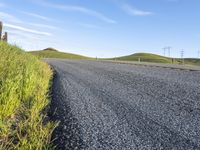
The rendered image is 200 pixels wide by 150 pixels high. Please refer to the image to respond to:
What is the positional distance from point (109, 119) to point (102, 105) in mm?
1687

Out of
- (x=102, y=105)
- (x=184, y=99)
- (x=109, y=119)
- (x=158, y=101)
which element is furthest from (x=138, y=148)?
(x=184, y=99)

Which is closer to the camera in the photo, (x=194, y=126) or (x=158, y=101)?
(x=194, y=126)

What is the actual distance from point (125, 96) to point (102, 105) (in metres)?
1.85

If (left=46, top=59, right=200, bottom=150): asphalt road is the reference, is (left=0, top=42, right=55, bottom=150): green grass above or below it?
above

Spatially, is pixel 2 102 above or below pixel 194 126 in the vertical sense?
above

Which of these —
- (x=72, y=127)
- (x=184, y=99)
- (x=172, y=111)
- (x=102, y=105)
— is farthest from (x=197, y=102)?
(x=72, y=127)

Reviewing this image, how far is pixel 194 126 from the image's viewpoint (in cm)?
690

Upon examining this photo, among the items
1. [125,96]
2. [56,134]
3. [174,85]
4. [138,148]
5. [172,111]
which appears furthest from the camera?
[174,85]

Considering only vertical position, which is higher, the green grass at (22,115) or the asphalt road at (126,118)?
the green grass at (22,115)

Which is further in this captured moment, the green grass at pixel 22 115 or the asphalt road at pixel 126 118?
the asphalt road at pixel 126 118

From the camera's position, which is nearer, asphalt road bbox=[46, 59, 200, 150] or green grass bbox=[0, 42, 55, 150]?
green grass bbox=[0, 42, 55, 150]

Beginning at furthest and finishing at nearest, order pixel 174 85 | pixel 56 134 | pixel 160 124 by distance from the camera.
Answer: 1. pixel 174 85
2. pixel 160 124
3. pixel 56 134

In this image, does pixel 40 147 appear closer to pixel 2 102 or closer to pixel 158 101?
pixel 2 102

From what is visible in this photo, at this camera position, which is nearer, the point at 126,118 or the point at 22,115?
the point at 22,115
